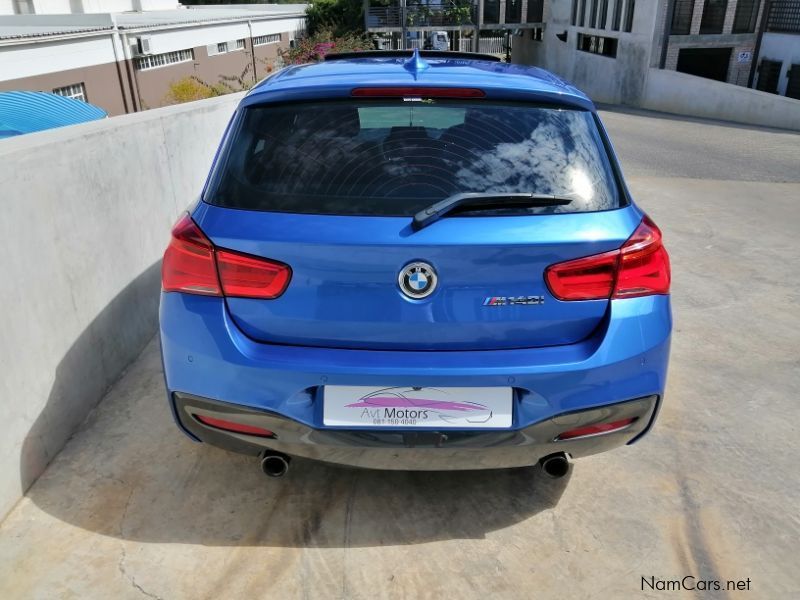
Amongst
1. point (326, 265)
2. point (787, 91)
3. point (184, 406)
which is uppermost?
point (326, 265)

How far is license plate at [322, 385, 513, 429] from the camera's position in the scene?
7.50 feet

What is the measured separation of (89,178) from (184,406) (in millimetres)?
1609

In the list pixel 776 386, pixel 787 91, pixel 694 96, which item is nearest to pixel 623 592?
pixel 776 386

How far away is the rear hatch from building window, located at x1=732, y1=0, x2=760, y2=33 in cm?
3135

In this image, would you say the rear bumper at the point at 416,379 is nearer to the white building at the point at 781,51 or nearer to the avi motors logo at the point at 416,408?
the avi motors logo at the point at 416,408

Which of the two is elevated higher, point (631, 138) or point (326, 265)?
point (326, 265)

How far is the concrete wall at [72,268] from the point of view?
2789 mm

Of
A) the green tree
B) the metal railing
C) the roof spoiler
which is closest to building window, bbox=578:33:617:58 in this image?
the metal railing

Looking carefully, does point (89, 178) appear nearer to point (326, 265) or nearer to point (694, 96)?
point (326, 265)

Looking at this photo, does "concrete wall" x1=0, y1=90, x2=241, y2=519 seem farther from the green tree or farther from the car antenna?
the green tree

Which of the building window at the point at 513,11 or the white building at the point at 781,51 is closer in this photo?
the white building at the point at 781,51

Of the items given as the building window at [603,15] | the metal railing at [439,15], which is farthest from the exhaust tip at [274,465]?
the metal railing at [439,15]

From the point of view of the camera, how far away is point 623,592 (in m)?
2.42

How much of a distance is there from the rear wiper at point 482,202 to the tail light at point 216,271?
49cm
